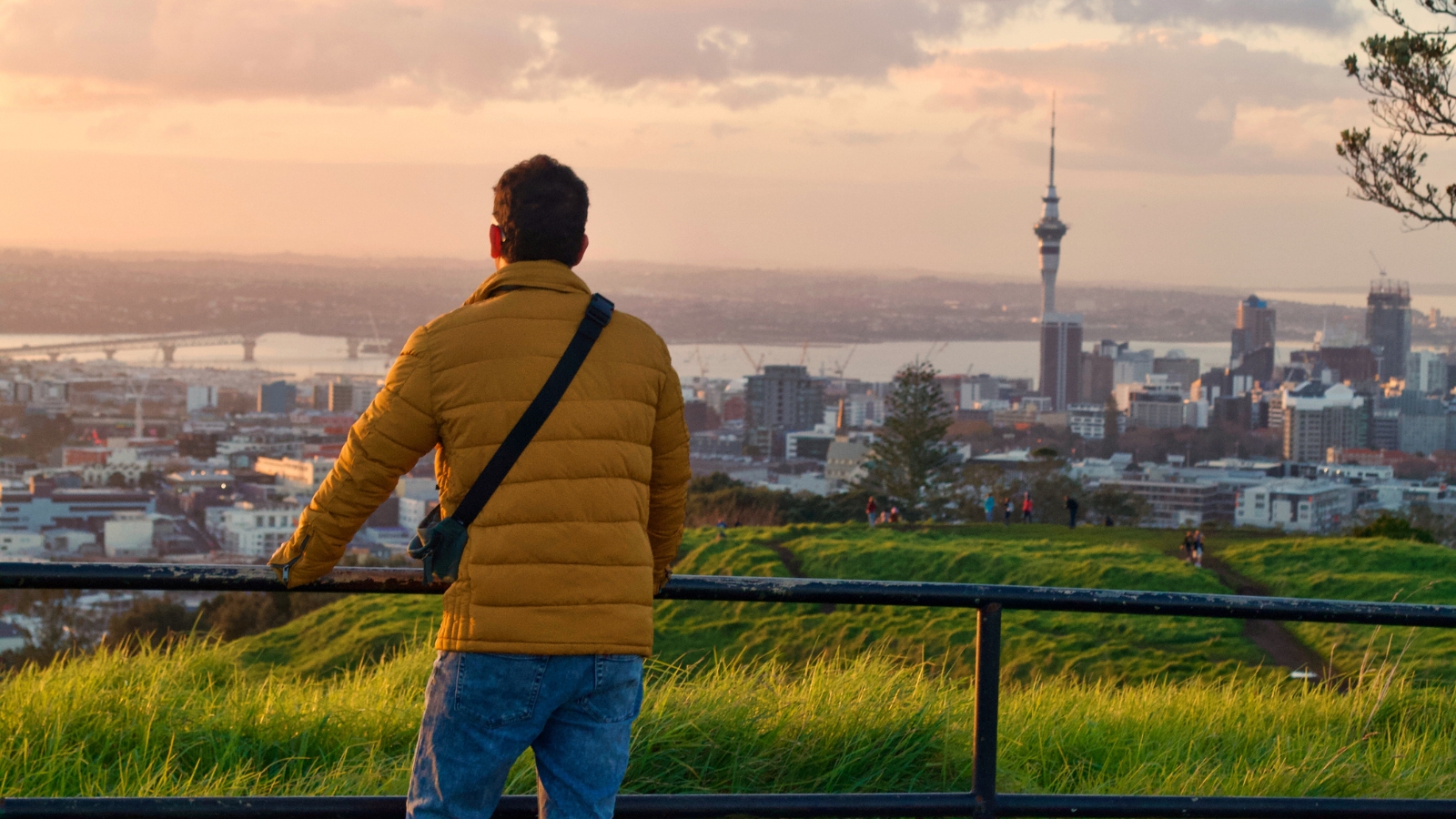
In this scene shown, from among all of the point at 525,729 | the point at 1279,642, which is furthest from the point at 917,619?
the point at 525,729

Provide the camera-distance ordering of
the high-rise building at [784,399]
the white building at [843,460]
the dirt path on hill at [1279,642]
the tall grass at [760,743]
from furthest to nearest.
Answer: the high-rise building at [784,399], the white building at [843,460], the dirt path on hill at [1279,642], the tall grass at [760,743]

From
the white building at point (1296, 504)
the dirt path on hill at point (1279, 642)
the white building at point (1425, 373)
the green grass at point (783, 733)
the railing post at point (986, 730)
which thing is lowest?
the white building at point (1296, 504)

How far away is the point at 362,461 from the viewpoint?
2.02m

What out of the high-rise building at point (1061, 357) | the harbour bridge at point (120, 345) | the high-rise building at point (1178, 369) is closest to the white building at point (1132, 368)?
the high-rise building at point (1178, 369)

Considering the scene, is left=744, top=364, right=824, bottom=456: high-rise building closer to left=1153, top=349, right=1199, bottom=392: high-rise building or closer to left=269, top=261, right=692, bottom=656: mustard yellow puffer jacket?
left=1153, top=349, right=1199, bottom=392: high-rise building

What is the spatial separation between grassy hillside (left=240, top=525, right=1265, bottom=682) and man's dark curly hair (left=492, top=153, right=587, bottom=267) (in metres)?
9.80

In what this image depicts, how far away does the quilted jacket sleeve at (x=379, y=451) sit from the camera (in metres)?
2.01

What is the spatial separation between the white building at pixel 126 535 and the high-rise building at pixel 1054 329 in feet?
426

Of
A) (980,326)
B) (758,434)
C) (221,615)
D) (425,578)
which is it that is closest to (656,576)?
(425,578)

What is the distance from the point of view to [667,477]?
2236mm

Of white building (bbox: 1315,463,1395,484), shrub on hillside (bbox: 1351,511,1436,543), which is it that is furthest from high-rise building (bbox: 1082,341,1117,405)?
shrub on hillside (bbox: 1351,511,1436,543)

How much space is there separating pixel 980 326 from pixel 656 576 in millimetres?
175799

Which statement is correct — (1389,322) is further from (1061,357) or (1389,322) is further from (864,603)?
(864,603)

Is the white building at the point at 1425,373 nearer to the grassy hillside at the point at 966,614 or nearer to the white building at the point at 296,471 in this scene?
the white building at the point at 296,471
